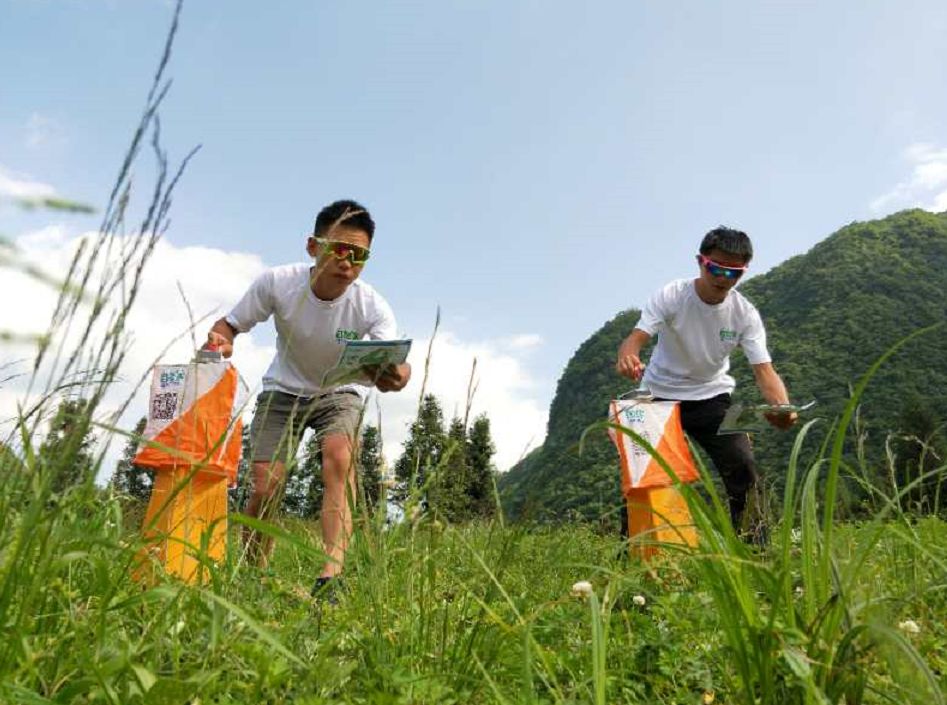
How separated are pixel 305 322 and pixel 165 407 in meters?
1.15

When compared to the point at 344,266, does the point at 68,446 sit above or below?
below

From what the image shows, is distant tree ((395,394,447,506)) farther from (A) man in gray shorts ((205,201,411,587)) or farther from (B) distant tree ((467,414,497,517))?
(A) man in gray shorts ((205,201,411,587))

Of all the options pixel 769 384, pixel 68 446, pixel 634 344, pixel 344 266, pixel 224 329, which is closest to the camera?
pixel 68 446

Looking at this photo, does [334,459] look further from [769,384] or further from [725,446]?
[769,384]

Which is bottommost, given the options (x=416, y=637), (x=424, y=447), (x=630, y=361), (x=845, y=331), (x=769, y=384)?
(x=416, y=637)

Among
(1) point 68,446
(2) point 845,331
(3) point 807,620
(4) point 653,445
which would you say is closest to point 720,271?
(4) point 653,445

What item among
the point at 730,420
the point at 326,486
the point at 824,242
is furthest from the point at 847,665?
the point at 824,242

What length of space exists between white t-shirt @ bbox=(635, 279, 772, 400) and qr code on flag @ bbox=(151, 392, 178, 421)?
3052mm

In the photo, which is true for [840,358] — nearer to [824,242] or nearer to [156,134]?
[824,242]

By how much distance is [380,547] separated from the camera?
166cm

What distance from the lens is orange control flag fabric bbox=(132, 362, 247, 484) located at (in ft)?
10.1

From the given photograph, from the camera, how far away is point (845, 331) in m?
63.4

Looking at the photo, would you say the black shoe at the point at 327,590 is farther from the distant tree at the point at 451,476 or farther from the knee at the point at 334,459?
the knee at the point at 334,459

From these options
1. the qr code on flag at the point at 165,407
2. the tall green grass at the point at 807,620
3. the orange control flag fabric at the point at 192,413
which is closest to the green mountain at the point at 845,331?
the orange control flag fabric at the point at 192,413
